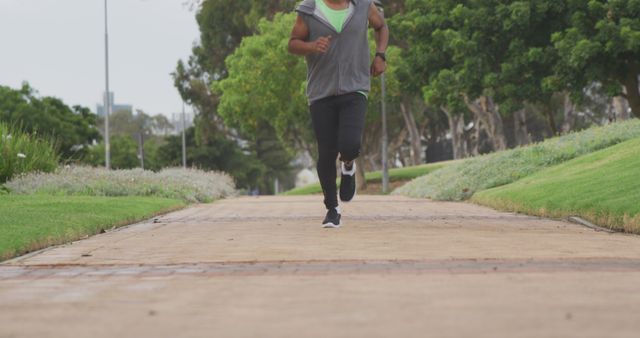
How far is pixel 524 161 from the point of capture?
884 inches

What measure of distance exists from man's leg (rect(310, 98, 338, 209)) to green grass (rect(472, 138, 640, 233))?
264 centimetres

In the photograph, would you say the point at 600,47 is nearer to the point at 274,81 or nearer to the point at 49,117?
the point at 274,81

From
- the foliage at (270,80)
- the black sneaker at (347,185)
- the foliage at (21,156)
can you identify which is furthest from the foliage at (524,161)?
the foliage at (270,80)

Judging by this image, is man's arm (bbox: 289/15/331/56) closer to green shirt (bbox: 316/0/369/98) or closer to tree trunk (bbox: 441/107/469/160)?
green shirt (bbox: 316/0/369/98)

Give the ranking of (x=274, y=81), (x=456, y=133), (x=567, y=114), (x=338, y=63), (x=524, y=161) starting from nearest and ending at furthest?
(x=338, y=63) → (x=524, y=161) → (x=274, y=81) → (x=567, y=114) → (x=456, y=133)

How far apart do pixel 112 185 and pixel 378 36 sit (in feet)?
35.3

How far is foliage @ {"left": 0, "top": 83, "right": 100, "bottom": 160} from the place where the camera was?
6125 cm

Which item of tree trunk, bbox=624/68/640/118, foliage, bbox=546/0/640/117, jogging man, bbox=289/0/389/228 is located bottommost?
jogging man, bbox=289/0/389/228

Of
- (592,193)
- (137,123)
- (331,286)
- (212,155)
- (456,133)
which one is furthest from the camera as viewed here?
(137,123)

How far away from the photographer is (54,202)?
43.1ft

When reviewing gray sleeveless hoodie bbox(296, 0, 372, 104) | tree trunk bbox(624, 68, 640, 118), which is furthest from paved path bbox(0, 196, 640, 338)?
tree trunk bbox(624, 68, 640, 118)

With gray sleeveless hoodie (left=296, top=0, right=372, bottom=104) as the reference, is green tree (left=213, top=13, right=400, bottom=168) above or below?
above

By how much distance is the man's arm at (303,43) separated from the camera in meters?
9.19

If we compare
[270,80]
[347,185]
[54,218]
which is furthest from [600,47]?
[54,218]
